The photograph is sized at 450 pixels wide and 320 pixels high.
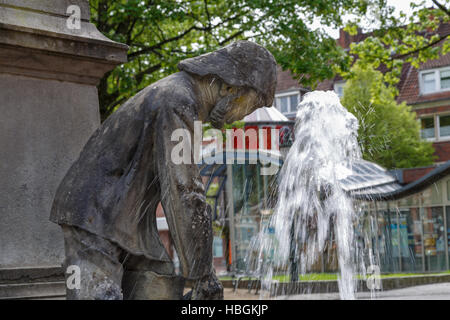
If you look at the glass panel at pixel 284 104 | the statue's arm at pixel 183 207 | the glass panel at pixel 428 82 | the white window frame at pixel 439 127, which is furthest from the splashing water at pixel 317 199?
the glass panel at pixel 284 104

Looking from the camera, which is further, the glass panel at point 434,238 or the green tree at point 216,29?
the glass panel at point 434,238

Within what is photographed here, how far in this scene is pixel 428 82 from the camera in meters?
43.3

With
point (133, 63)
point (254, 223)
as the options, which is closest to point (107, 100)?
point (133, 63)

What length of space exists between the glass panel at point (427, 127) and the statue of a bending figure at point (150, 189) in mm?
40193

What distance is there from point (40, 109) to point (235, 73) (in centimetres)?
133

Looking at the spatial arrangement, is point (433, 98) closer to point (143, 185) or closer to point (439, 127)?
point (439, 127)

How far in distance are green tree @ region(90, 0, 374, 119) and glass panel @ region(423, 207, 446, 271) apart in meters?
7.20

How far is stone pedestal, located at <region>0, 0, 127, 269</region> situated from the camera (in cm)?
363

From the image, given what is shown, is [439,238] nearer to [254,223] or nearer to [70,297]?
[254,223]

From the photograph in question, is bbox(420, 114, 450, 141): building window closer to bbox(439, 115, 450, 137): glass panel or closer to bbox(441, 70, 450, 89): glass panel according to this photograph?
bbox(439, 115, 450, 137): glass panel

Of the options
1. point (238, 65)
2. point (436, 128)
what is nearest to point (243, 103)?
point (238, 65)

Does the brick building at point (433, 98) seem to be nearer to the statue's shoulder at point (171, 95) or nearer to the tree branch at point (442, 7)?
the tree branch at point (442, 7)

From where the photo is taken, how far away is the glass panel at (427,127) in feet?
138
